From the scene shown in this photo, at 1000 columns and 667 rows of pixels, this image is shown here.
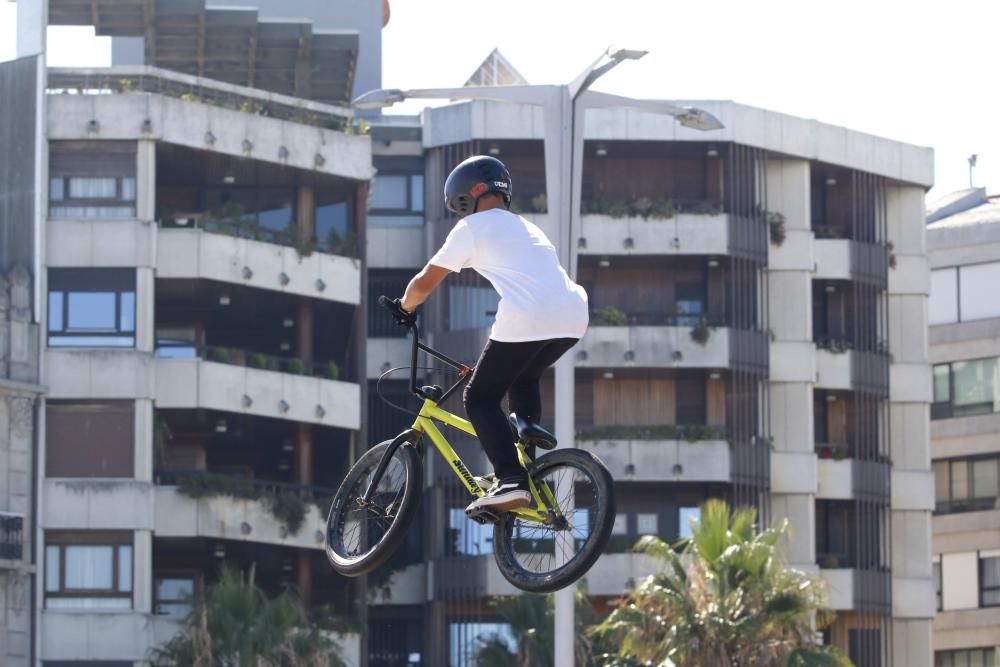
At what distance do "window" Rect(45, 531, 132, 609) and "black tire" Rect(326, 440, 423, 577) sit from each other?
48488mm

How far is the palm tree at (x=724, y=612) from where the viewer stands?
176 feet

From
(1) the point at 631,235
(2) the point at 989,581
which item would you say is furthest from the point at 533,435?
(2) the point at 989,581

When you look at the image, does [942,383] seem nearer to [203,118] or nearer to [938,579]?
[938,579]

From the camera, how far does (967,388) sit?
3789 inches

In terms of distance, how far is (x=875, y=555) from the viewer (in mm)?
84125

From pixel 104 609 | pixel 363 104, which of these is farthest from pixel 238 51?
pixel 363 104

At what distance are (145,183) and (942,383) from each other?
38517 millimetres

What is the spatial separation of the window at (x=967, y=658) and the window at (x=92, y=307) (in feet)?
126

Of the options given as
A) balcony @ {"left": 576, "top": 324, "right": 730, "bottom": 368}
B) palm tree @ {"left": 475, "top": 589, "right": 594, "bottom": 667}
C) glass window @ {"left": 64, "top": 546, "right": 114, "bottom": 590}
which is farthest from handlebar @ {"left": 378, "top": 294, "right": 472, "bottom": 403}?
balcony @ {"left": 576, "top": 324, "right": 730, "bottom": 368}

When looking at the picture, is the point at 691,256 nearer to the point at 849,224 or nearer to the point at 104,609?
the point at 849,224

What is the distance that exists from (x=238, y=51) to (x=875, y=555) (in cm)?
2727

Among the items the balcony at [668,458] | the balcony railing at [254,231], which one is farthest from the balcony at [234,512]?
the balcony at [668,458]

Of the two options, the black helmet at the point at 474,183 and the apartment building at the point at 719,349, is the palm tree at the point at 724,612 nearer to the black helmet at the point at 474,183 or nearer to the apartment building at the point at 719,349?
the apartment building at the point at 719,349

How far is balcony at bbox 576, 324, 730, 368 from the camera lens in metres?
79.6
